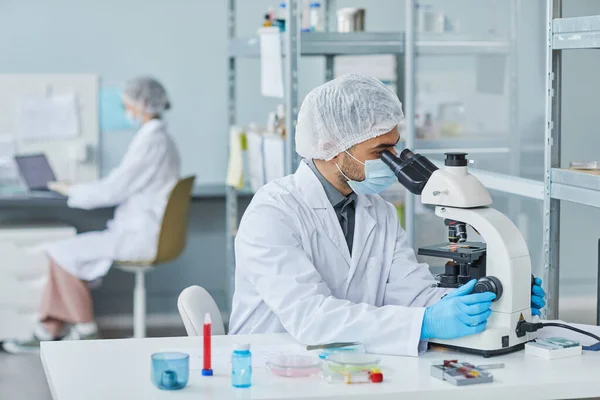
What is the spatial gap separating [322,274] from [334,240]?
8 centimetres

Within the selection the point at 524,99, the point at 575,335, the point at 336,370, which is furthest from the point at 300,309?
the point at 524,99

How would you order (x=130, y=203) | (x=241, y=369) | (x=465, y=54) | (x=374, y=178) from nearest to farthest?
(x=241, y=369) → (x=374, y=178) → (x=465, y=54) → (x=130, y=203)

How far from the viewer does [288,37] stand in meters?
3.24

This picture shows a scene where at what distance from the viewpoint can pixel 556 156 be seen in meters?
2.31

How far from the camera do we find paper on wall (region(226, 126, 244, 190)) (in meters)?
4.04

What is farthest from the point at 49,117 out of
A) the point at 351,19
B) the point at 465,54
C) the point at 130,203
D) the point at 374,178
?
the point at 374,178

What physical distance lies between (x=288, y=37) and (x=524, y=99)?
3.07 ft

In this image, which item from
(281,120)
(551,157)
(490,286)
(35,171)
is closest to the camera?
(490,286)

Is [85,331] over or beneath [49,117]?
beneath

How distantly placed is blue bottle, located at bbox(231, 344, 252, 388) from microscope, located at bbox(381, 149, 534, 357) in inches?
17.1

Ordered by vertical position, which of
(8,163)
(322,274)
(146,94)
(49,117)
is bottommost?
(322,274)

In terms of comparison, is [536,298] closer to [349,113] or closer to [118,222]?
[349,113]

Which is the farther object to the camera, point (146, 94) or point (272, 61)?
point (146, 94)

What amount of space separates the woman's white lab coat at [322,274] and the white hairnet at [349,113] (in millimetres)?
103
